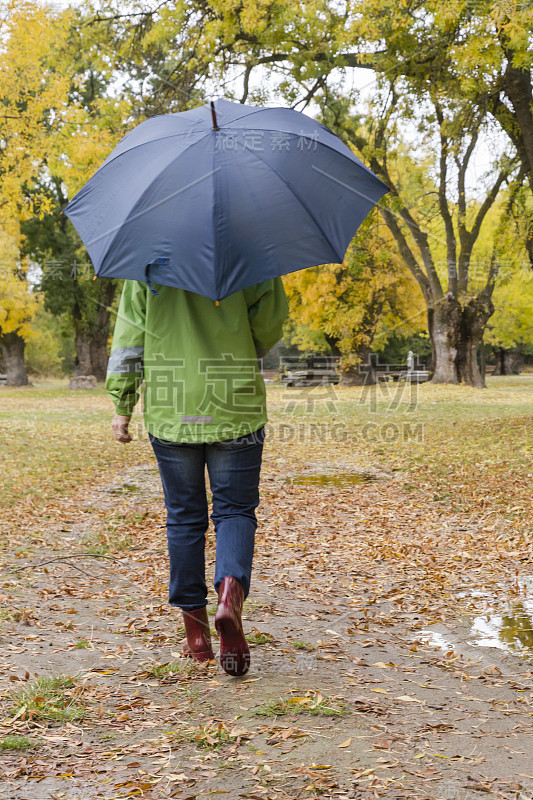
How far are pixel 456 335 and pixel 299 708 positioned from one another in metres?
22.4

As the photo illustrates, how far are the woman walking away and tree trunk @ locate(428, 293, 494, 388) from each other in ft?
69.9

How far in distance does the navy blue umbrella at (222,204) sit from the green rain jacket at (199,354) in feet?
0.70

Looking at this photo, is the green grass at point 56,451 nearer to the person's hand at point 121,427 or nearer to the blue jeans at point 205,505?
the person's hand at point 121,427

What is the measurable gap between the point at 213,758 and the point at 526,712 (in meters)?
1.29

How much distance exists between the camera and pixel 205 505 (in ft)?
11.3

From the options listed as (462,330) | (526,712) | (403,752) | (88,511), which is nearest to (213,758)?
(403,752)

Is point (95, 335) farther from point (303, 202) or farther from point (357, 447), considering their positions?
point (303, 202)

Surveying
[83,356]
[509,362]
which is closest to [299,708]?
[83,356]

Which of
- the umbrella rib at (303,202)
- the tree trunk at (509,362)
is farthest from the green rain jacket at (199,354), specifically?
the tree trunk at (509,362)

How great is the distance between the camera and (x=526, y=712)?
306 cm

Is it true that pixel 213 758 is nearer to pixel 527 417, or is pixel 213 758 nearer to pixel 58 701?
pixel 58 701

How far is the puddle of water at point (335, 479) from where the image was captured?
915 centimetres

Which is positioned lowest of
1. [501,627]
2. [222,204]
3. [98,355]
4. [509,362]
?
[501,627]

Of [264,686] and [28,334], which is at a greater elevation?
[28,334]
